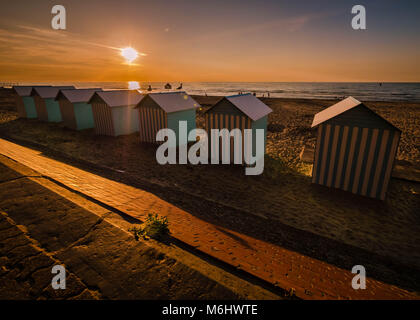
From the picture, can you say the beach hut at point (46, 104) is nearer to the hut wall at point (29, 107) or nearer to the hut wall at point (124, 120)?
the hut wall at point (29, 107)

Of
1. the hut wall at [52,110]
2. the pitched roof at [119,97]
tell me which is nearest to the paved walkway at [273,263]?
the pitched roof at [119,97]

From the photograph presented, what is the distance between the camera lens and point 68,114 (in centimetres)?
1850

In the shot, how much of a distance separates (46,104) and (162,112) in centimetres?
1550

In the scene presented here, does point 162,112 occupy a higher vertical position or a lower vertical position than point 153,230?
higher

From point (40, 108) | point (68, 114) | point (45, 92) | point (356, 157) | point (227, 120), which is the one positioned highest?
point (45, 92)

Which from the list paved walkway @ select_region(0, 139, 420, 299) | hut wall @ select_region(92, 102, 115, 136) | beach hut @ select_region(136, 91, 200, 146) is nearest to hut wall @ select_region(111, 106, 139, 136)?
hut wall @ select_region(92, 102, 115, 136)

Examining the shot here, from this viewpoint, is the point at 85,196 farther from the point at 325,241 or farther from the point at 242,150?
the point at 242,150

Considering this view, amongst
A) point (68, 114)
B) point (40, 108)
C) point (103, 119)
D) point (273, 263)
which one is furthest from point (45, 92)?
point (273, 263)

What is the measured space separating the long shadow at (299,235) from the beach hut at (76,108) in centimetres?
1250

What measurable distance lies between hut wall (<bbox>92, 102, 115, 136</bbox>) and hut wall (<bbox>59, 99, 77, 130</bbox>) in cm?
307

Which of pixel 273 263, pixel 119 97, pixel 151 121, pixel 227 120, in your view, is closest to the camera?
pixel 273 263

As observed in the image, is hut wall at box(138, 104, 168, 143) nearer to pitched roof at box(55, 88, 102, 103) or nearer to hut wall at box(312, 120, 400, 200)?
pitched roof at box(55, 88, 102, 103)

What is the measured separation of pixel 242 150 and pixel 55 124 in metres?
19.5

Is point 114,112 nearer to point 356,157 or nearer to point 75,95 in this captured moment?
point 75,95
